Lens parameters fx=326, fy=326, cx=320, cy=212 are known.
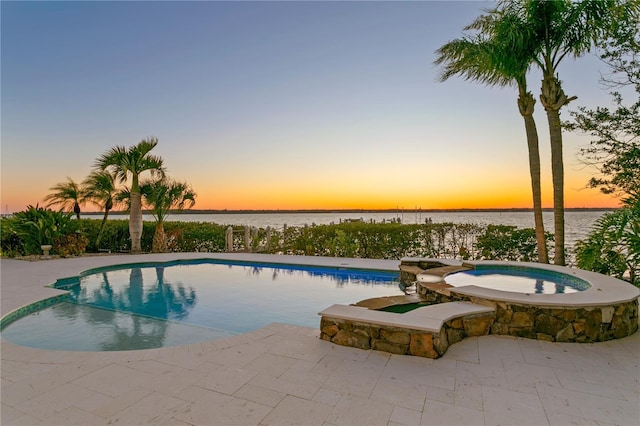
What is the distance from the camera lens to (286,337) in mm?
3848

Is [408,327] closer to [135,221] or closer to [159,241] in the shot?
[159,241]

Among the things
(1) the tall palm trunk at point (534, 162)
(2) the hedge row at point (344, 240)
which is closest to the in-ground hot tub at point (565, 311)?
(1) the tall palm trunk at point (534, 162)

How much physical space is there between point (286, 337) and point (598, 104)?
8.10 m

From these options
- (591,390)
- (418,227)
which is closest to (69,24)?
(418,227)

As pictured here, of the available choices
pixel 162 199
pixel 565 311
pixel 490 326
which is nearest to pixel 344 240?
pixel 162 199

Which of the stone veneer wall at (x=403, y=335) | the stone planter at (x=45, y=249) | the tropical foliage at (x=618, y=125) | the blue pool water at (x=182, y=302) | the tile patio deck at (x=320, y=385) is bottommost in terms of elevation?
the blue pool water at (x=182, y=302)

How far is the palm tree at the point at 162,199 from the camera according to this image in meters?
11.6

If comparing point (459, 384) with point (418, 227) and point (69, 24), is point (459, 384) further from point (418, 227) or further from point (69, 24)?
point (69, 24)

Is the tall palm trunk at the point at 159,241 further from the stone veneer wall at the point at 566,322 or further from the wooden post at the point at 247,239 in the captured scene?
the stone veneer wall at the point at 566,322

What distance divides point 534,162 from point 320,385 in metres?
7.41

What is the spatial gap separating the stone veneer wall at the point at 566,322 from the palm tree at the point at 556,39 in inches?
147

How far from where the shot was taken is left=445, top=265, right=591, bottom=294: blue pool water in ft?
17.3

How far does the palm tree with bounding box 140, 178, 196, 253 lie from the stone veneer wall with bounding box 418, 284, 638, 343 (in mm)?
10846

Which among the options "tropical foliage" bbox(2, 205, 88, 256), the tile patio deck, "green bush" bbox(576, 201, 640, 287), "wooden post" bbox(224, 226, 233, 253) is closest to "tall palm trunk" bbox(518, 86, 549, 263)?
"green bush" bbox(576, 201, 640, 287)
